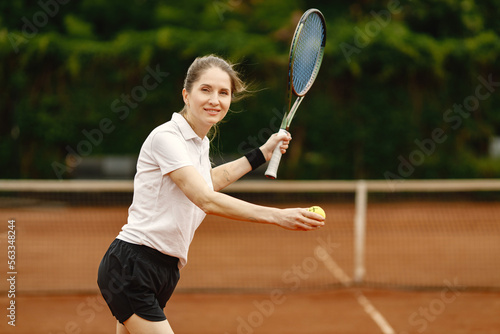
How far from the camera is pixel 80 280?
24.3ft

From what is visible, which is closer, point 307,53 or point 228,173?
point 228,173

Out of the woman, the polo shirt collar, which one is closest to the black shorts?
the woman

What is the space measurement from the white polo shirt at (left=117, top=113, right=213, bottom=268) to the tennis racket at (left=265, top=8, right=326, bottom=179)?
→ 0.74 metres

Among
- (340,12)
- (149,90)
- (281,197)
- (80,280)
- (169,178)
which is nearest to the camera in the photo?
(169,178)

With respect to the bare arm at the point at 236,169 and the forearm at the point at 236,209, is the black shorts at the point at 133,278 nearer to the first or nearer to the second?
the forearm at the point at 236,209

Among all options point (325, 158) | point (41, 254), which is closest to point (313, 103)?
point (325, 158)

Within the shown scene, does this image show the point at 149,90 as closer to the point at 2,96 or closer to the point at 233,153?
the point at 233,153

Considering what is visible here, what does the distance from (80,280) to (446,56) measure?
479 inches

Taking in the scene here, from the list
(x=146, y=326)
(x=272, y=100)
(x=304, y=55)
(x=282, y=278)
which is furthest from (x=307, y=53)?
(x=272, y=100)

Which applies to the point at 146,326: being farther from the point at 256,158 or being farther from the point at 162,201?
the point at 256,158

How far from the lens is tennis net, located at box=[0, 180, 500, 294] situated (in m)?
7.35

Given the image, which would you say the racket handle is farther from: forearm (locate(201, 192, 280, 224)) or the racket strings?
the racket strings

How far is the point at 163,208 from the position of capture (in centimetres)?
241

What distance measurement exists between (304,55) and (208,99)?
105 cm
